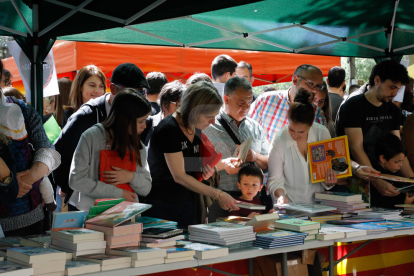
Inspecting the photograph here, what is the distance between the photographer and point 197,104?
109 inches

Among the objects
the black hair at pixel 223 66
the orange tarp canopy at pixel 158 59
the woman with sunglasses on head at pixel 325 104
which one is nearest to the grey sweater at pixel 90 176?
the black hair at pixel 223 66

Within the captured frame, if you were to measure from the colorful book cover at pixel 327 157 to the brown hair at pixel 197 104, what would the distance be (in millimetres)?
830

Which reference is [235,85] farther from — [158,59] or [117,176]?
[158,59]

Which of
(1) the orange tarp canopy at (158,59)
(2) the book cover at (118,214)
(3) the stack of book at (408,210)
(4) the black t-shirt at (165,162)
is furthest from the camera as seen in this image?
(1) the orange tarp canopy at (158,59)

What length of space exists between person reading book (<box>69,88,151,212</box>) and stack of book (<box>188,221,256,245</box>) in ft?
1.37

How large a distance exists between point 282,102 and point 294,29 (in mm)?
1158

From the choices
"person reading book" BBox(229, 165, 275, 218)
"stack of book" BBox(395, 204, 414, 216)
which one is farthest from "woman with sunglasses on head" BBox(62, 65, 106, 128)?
"stack of book" BBox(395, 204, 414, 216)

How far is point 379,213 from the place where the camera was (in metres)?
3.18

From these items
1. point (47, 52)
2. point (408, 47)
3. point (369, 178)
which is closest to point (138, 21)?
point (47, 52)

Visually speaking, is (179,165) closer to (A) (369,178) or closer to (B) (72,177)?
(B) (72,177)

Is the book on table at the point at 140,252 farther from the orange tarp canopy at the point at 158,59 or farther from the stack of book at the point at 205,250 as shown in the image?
the orange tarp canopy at the point at 158,59

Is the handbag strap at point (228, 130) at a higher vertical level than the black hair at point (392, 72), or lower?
lower

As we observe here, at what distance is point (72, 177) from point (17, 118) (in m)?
0.41

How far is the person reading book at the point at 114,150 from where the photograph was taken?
246 cm
